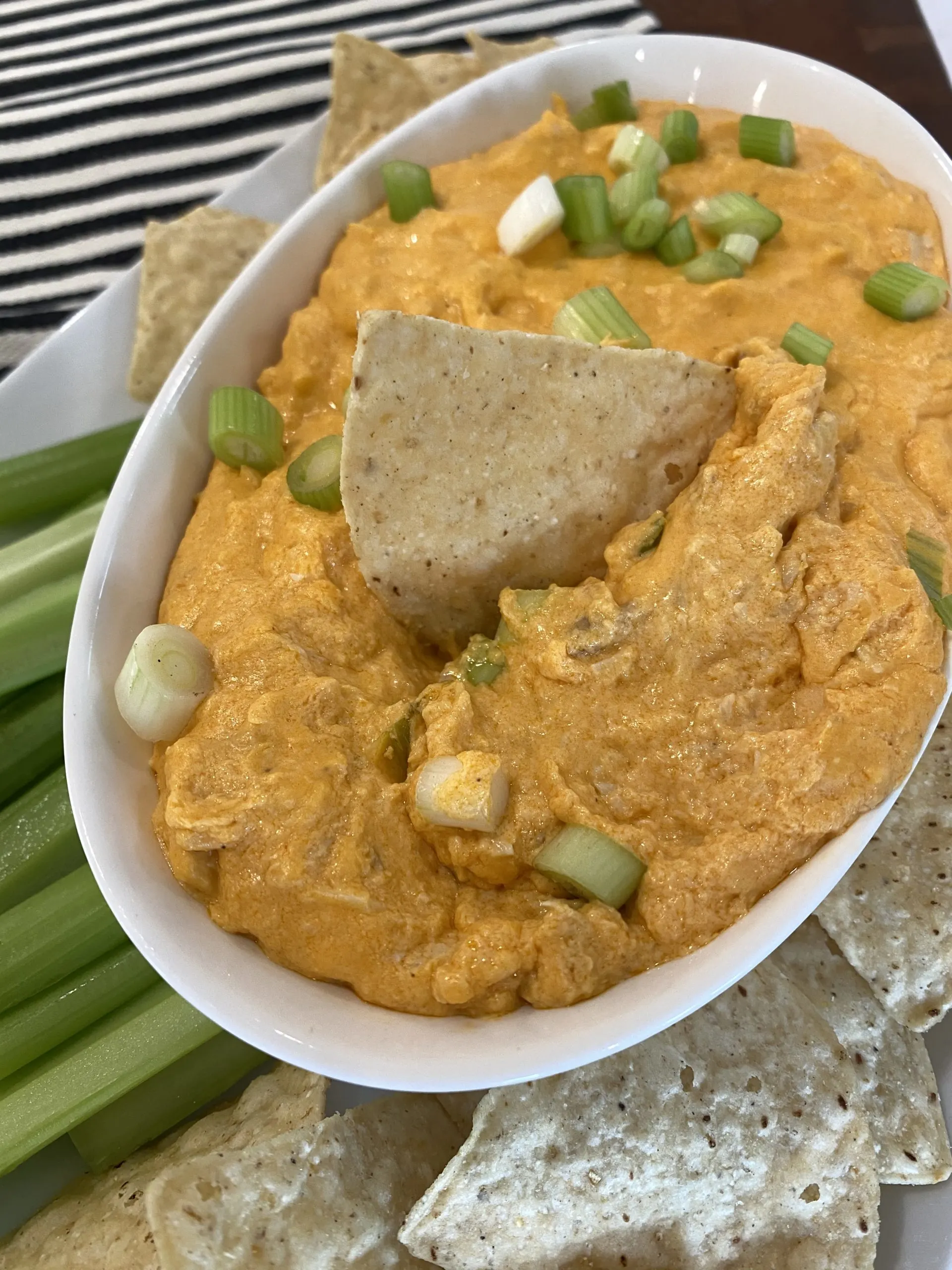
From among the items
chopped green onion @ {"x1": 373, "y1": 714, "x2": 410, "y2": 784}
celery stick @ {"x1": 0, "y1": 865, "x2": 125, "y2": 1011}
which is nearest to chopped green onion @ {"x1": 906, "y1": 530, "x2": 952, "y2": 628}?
chopped green onion @ {"x1": 373, "y1": 714, "x2": 410, "y2": 784}

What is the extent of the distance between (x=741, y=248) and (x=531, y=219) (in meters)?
0.48

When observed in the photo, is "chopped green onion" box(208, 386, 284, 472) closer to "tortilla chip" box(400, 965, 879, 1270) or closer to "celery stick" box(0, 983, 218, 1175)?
"celery stick" box(0, 983, 218, 1175)

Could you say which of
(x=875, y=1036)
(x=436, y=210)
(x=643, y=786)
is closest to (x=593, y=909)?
(x=643, y=786)

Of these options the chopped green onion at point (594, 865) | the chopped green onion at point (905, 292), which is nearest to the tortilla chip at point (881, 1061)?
the chopped green onion at point (594, 865)

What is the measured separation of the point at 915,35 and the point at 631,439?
2728mm

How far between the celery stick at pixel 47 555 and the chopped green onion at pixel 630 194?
147 centimetres

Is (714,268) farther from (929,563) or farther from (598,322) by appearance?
(929,563)

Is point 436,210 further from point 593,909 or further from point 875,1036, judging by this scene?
point 875,1036

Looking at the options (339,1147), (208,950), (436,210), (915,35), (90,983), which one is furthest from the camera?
(915,35)

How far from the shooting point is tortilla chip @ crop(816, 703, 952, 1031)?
2.21 metres

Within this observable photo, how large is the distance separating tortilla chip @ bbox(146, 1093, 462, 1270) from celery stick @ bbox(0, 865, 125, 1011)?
0.51m

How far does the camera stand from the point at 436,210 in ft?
8.45

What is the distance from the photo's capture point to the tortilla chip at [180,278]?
290cm

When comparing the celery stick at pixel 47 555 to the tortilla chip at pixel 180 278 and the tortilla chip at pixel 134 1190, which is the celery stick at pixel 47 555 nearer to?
the tortilla chip at pixel 180 278
